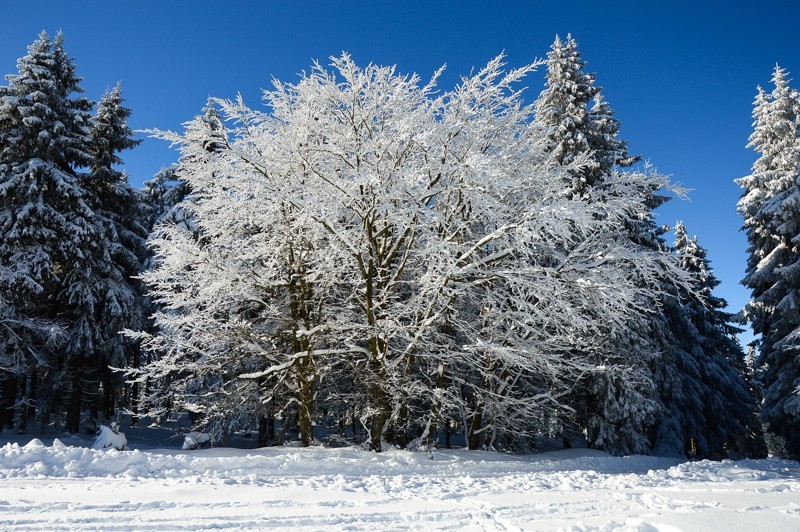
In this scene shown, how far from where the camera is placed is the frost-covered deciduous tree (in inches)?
413

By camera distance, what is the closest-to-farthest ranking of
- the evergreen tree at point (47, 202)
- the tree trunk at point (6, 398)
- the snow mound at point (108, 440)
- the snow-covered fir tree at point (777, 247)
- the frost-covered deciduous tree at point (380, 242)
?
the frost-covered deciduous tree at point (380, 242) → the snow mound at point (108, 440) → the evergreen tree at point (47, 202) → the snow-covered fir tree at point (777, 247) → the tree trunk at point (6, 398)

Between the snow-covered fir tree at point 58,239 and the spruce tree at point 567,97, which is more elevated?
the spruce tree at point 567,97

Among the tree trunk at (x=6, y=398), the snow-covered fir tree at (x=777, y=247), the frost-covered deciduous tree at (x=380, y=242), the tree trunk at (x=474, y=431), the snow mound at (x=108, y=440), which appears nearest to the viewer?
the frost-covered deciduous tree at (x=380, y=242)

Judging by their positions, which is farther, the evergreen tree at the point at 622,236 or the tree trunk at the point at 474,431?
the evergreen tree at the point at 622,236

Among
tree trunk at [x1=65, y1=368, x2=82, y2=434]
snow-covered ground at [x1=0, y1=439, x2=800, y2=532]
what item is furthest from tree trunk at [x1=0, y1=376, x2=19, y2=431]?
snow-covered ground at [x1=0, y1=439, x2=800, y2=532]

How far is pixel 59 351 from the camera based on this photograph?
58.5 feet

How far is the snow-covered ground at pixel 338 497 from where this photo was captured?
450 centimetres

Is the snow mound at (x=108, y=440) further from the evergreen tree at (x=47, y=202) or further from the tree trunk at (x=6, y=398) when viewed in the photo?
the tree trunk at (x=6, y=398)

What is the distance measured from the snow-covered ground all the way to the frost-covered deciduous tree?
341 cm

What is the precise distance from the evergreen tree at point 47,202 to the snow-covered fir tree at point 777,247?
24827 mm

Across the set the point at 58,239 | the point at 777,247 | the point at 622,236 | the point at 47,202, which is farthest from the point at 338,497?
the point at 777,247

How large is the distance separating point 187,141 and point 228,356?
548 cm

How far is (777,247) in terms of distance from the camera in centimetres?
1903

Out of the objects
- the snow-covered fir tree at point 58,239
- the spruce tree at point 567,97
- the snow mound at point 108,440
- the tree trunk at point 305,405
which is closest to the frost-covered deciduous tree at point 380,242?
the tree trunk at point 305,405
